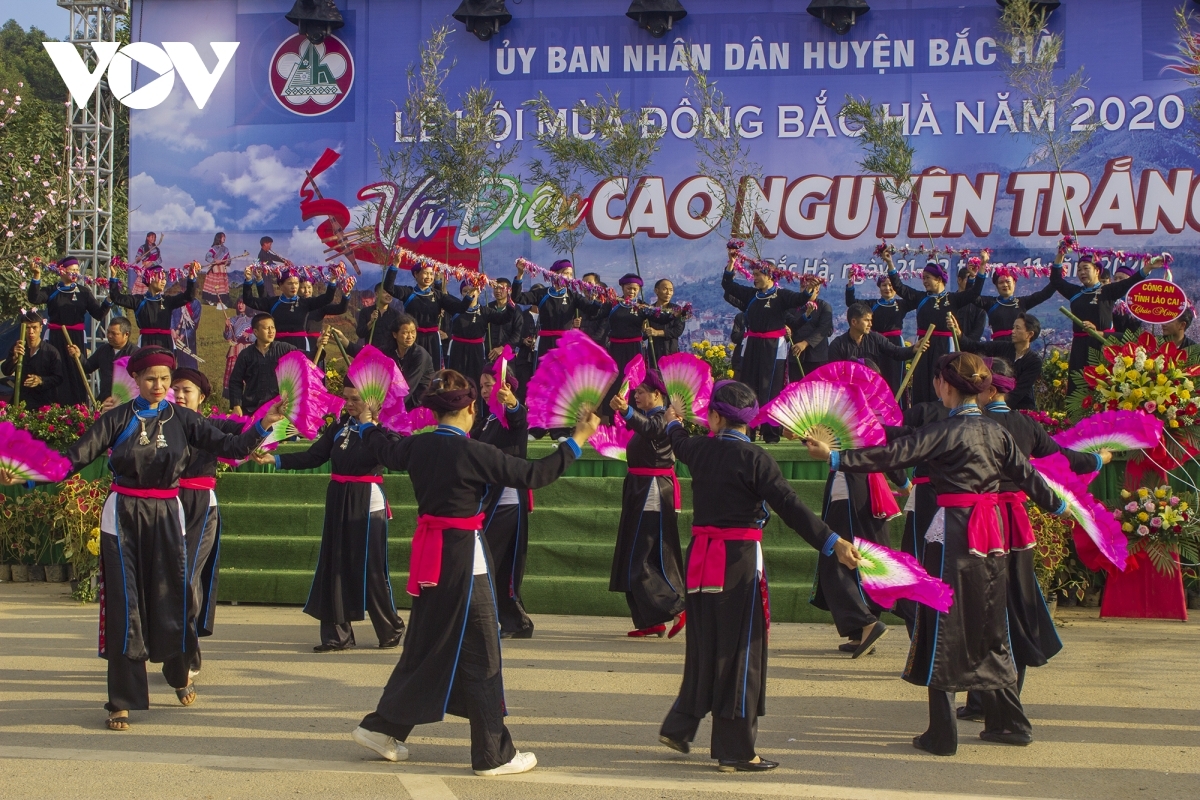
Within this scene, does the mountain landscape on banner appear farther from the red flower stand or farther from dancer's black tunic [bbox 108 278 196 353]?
the red flower stand

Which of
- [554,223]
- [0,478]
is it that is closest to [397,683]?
[0,478]

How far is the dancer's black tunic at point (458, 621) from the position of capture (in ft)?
14.2

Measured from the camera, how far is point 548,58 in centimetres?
1552

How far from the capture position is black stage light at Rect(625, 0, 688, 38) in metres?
15.0

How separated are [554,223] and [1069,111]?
6352mm

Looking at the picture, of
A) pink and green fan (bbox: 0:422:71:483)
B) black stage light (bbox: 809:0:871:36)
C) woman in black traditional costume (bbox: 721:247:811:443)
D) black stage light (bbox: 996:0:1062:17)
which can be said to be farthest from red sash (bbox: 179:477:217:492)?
black stage light (bbox: 996:0:1062:17)

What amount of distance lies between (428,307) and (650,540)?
5926mm

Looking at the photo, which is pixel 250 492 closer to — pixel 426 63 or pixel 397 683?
pixel 397 683

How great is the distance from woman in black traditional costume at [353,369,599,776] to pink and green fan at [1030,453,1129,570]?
2.33 meters

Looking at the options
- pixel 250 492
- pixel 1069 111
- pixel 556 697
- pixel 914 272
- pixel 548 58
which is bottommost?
pixel 556 697

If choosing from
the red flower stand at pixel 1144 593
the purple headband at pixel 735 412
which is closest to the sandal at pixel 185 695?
the purple headband at pixel 735 412

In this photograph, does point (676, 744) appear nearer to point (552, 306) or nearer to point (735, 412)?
point (735, 412)

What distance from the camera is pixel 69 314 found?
40.7 ft

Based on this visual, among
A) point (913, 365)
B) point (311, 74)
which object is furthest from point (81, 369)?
point (913, 365)
